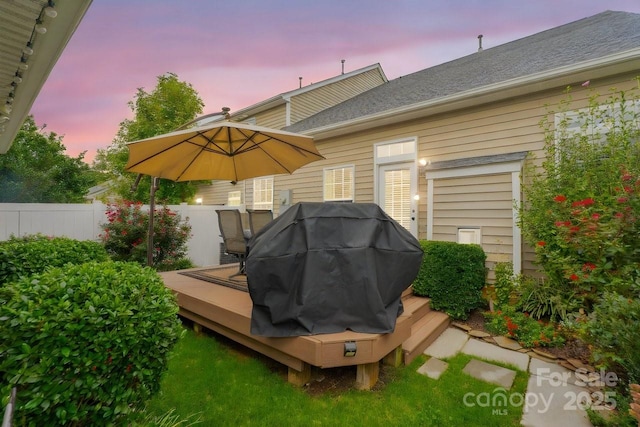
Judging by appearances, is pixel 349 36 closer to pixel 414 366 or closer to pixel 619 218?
pixel 619 218

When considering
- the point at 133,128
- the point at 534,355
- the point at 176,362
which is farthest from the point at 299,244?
the point at 133,128

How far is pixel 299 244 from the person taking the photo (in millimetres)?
2553

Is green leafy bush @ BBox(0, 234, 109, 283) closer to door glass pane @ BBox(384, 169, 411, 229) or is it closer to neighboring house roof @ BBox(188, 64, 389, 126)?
door glass pane @ BBox(384, 169, 411, 229)

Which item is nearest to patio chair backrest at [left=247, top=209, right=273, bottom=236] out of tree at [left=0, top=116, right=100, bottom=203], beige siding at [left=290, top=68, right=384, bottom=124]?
beige siding at [left=290, top=68, right=384, bottom=124]

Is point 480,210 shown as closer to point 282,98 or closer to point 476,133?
point 476,133

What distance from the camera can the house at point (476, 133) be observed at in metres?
4.51

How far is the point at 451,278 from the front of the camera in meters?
3.96

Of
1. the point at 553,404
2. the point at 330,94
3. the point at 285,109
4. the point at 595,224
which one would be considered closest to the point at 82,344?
the point at 553,404

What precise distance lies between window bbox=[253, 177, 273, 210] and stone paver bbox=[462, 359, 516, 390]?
7151 mm

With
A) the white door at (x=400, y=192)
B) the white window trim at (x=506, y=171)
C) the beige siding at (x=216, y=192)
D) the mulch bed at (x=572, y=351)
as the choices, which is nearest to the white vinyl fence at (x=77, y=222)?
the beige siding at (x=216, y=192)

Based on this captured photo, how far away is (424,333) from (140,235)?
20.1 feet

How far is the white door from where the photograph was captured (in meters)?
6.04

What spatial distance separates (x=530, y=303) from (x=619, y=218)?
1.51 metres

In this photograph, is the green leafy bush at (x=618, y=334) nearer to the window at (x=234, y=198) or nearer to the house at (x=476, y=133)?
the house at (x=476, y=133)
